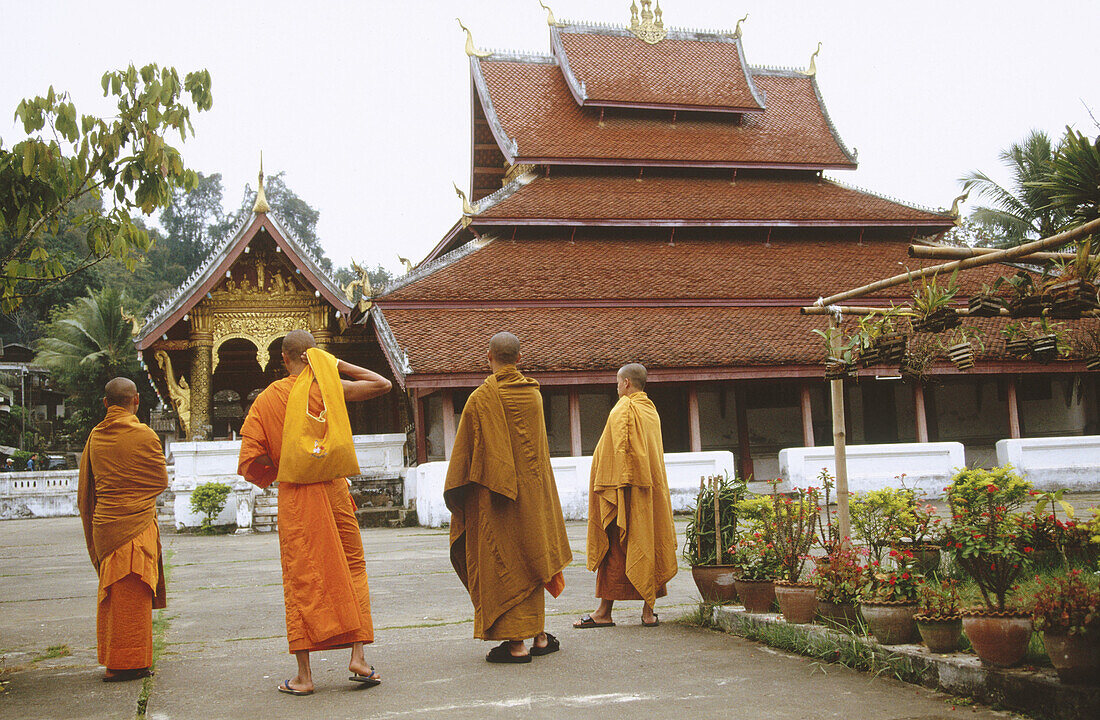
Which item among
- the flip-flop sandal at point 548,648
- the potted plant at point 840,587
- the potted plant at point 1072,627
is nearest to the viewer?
Result: the potted plant at point 1072,627

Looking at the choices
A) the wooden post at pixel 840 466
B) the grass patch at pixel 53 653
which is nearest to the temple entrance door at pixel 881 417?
the wooden post at pixel 840 466

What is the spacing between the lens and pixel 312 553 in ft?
14.5

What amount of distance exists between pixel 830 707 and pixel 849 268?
1490 cm

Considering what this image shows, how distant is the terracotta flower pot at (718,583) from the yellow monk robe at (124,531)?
3.13m

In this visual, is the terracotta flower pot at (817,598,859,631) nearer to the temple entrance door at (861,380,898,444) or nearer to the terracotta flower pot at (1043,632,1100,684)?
the terracotta flower pot at (1043,632,1100,684)

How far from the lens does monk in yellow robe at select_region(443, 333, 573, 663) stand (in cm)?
488

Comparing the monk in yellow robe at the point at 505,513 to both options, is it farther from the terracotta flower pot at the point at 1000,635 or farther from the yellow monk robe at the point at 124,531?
the terracotta flower pot at the point at 1000,635

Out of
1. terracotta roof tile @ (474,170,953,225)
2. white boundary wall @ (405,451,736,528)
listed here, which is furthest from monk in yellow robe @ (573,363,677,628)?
terracotta roof tile @ (474,170,953,225)

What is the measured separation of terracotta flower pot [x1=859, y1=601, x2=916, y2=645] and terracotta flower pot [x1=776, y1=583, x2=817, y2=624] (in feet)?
1.92

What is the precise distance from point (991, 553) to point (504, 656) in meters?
2.42

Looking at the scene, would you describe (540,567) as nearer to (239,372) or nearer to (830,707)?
(830,707)

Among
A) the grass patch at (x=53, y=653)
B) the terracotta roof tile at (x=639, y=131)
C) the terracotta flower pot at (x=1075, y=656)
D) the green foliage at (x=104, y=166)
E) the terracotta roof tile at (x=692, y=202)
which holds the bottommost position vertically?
the grass patch at (x=53, y=653)

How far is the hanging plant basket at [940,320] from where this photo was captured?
488 centimetres

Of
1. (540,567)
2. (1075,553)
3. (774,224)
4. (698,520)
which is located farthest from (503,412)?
(774,224)
